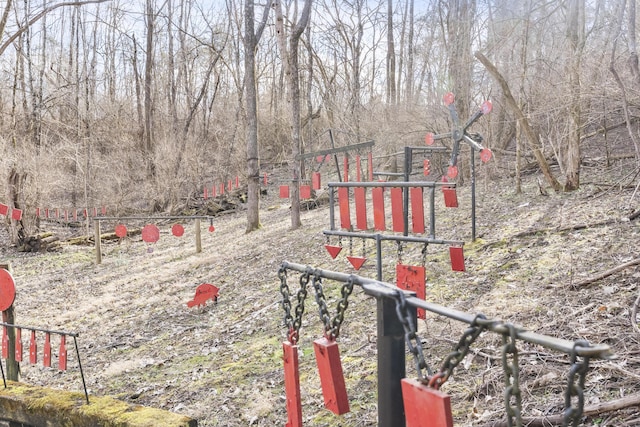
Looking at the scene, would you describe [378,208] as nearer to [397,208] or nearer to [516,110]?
[397,208]

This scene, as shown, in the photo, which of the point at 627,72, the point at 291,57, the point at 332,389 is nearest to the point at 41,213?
the point at 291,57

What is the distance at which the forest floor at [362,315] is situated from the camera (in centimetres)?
392

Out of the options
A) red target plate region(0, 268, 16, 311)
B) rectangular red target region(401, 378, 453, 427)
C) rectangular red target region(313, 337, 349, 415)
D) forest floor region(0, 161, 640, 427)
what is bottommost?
forest floor region(0, 161, 640, 427)

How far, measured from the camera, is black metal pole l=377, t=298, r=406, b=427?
1.86 meters

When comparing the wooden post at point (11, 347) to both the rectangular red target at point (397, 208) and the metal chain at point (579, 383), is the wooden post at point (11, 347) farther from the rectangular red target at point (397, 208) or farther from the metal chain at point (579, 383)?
the metal chain at point (579, 383)

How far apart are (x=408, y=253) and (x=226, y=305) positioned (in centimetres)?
303

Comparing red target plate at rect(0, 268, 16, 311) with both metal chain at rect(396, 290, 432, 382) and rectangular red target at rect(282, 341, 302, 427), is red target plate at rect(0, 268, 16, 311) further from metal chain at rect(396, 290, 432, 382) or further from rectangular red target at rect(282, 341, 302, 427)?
metal chain at rect(396, 290, 432, 382)

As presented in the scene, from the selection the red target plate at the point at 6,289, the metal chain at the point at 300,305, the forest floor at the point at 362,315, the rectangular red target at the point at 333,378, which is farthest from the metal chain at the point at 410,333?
the red target plate at the point at 6,289

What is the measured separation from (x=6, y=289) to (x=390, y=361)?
451cm

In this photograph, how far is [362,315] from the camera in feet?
20.1

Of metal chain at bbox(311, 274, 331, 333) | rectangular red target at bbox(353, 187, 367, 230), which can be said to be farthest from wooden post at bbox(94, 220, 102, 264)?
metal chain at bbox(311, 274, 331, 333)

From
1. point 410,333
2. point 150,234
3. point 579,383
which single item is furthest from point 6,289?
point 150,234

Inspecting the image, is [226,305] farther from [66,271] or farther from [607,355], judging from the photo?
[607,355]

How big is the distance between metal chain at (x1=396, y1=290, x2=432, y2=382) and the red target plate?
4.58 meters
